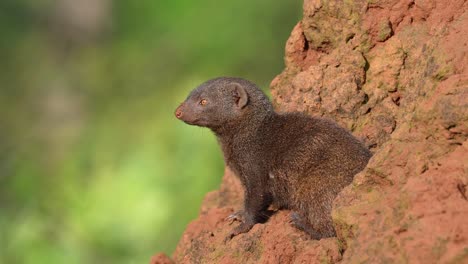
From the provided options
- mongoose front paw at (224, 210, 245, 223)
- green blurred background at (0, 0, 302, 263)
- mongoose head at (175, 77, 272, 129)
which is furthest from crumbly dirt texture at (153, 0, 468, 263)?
green blurred background at (0, 0, 302, 263)

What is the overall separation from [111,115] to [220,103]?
9.56 m

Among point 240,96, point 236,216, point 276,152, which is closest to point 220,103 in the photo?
point 240,96

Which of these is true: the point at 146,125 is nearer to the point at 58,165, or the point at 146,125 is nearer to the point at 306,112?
the point at 58,165

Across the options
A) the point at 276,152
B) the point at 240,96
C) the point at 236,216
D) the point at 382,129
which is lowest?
the point at 382,129

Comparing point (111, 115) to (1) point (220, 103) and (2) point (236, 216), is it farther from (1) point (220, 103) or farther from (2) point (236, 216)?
(2) point (236, 216)

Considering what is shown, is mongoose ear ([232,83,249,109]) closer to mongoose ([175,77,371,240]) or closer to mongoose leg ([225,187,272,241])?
mongoose ([175,77,371,240])

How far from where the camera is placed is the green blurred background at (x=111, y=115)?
10039 millimetres

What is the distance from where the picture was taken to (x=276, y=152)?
532 cm

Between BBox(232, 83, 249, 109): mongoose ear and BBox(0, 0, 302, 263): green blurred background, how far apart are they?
4293 mm

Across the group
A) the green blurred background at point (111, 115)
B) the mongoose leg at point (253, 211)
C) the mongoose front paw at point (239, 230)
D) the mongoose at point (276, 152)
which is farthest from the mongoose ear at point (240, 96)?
the green blurred background at point (111, 115)

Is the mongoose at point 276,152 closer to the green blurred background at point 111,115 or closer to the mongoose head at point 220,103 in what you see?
the mongoose head at point 220,103

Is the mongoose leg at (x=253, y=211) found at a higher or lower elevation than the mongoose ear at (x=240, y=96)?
lower

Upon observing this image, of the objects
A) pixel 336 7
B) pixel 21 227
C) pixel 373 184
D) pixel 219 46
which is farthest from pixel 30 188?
pixel 373 184

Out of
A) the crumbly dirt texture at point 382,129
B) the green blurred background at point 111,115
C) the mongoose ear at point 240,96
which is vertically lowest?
the crumbly dirt texture at point 382,129
